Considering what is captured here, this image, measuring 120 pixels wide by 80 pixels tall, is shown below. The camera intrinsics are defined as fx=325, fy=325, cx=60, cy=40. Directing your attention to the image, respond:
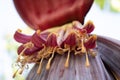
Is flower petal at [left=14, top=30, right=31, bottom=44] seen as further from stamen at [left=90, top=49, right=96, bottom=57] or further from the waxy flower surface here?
stamen at [left=90, top=49, right=96, bottom=57]

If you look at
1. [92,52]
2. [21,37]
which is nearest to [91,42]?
[92,52]

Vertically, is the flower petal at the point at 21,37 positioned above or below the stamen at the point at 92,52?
above

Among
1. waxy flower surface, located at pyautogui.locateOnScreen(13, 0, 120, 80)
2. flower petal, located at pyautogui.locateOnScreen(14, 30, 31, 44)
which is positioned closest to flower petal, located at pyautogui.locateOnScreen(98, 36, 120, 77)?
waxy flower surface, located at pyautogui.locateOnScreen(13, 0, 120, 80)

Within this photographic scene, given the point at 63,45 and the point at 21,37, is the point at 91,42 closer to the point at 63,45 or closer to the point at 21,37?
the point at 63,45

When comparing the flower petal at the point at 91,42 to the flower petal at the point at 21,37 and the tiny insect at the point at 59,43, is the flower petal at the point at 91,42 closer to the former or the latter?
the tiny insect at the point at 59,43

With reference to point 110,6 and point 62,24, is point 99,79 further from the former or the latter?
point 110,6

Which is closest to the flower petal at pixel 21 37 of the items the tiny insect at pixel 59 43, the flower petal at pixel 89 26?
the tiny insect at pixel 59 43

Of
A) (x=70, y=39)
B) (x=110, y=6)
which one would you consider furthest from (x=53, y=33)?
(x=110, y=6)

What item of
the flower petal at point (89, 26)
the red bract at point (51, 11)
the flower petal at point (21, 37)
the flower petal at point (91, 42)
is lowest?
the flower petal at point (91, 42)
